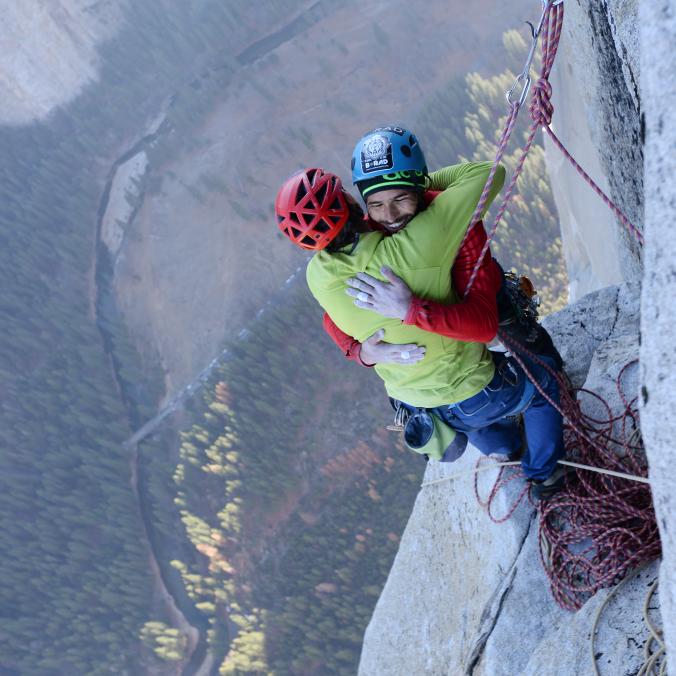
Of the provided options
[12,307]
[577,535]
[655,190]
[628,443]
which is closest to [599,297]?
[628,443]

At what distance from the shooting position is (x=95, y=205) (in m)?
33.9

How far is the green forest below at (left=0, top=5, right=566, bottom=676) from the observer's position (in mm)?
21656

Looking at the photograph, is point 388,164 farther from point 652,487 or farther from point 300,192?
point 652,487

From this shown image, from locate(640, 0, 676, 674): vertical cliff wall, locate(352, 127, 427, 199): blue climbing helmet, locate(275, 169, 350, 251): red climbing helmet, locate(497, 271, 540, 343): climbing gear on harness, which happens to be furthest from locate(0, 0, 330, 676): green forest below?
locate(640, 0, 676, 674): vertical cliff wall

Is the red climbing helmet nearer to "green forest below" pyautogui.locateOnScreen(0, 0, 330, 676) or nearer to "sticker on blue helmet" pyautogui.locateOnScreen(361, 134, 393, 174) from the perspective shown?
"sticker on blue helmet" pyautogui.locateOnScreen(361, 134, 393, 174)

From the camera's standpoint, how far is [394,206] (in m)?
2.61

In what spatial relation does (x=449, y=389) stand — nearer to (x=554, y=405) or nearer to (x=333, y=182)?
(x=554, y=405)

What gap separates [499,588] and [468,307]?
223cm

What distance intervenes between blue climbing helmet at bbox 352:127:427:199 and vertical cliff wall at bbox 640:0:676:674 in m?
1.10

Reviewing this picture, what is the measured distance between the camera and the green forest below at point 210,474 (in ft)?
71.1

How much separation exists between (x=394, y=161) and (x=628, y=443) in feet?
7.61

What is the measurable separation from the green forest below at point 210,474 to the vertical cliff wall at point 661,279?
1964cm

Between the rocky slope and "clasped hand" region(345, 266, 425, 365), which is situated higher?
"clasped hand" region(345, 266, 425, 365)

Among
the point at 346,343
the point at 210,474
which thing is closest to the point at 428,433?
the point at 346,343
